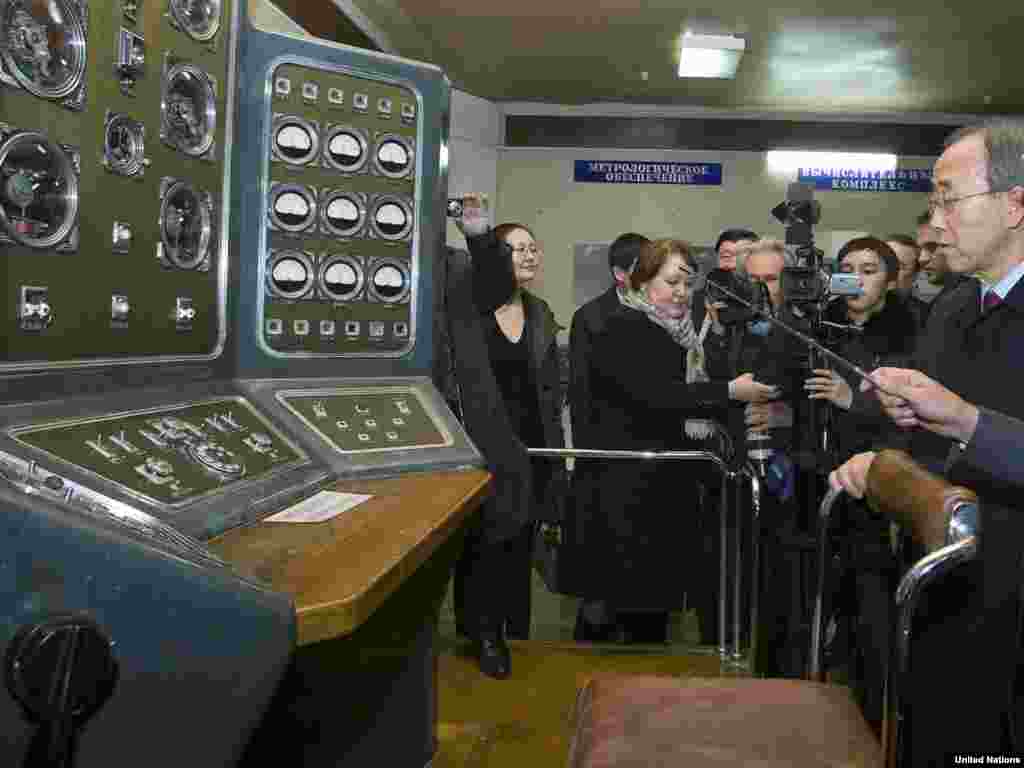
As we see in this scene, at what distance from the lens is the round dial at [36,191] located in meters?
1.30

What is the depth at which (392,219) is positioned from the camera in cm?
222

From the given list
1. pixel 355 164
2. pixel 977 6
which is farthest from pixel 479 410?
pixel 977 6

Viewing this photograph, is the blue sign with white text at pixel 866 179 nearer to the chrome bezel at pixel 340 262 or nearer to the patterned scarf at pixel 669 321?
the patterned scarf at pixel 669 321

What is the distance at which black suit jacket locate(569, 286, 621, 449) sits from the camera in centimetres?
367

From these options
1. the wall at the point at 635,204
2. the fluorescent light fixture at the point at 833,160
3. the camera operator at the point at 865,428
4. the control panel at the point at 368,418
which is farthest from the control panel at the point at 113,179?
the fluorescent light fixture at the point at 833,160

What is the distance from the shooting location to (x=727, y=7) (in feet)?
20.9

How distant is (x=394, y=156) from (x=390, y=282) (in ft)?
0.87

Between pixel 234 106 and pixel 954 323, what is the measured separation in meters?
1.51

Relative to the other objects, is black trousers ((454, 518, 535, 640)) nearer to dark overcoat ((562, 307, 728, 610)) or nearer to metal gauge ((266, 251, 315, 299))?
dark overcoat ((562, 307, 728, 610))

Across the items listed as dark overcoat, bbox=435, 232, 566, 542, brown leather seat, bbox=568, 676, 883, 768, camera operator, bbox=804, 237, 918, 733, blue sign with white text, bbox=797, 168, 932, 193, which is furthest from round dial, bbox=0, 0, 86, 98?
blue sign with white text, bbox=797, 168, 932, 193

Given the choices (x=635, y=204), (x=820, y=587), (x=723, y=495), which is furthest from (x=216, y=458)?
(x=635, y=204)

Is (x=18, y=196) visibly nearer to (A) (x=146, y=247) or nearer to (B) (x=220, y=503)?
(A) (x=146, y=247)

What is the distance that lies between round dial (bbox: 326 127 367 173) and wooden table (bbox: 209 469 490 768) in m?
0.67

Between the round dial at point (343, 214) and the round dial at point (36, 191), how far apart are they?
0.72m
